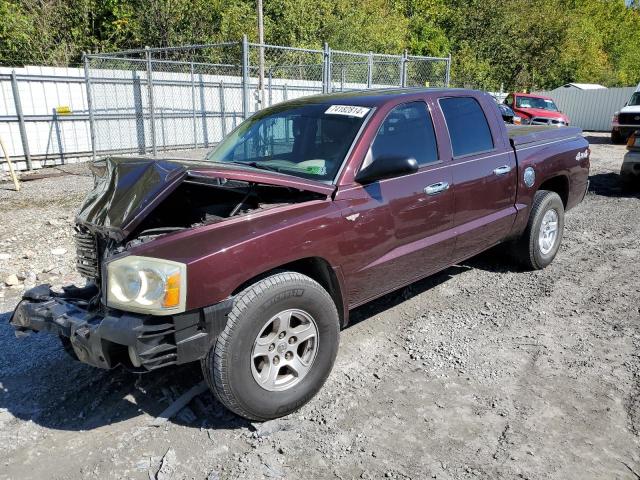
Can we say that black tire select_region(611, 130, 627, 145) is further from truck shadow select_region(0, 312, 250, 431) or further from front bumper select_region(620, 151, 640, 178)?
truck shadow select_region(0, 312, 250, 431)

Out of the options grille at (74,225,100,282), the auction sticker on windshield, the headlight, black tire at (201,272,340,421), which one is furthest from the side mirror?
grille at (74,225,100,282)

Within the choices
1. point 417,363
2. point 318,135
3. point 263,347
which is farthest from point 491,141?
point 263,347

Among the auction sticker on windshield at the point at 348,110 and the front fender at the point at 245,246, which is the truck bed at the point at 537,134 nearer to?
the auction sticker on windshield at the point at 348,110

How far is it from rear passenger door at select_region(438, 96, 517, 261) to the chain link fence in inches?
305

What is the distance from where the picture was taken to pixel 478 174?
14.5 ft

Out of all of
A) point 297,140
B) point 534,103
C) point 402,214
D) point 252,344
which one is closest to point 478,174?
point 402,214

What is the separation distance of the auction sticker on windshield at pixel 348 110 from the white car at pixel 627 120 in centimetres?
1624

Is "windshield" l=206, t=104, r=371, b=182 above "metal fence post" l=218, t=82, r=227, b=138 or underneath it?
above

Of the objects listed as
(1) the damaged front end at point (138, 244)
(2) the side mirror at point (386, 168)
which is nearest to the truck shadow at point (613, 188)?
(2) the side mirror at point (386, 168)

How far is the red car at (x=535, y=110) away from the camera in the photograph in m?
21.2

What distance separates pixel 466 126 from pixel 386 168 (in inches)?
58.7

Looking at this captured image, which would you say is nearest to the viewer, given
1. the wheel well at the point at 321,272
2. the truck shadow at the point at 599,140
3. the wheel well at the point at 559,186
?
the wheel well at the point at 321,272

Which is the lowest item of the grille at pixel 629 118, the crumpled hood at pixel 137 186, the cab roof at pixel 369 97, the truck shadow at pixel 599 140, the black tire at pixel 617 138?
the truck shadow at pixel 599 140

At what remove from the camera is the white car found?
17536mm
